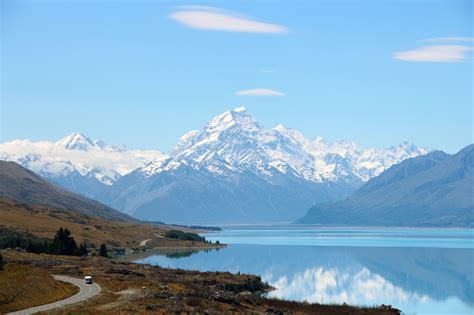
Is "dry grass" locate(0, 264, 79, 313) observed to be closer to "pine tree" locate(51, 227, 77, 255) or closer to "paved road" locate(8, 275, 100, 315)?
"paved road" locate(8, 275, 100, 315)

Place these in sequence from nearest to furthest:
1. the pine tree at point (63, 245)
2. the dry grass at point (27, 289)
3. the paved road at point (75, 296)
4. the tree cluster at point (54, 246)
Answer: the paved road at point (75, 296), the dry grass at point (27, 289), the tree cluster at point (54, 246), the pine tree at point (63, 245)

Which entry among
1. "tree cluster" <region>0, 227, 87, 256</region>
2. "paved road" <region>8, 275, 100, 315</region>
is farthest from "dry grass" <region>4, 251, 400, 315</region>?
"tree cluster" <region>0, 227, 87, 256</region>

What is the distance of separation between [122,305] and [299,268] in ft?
379

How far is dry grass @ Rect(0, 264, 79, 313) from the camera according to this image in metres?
64.0

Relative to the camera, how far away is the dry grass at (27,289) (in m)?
64.0

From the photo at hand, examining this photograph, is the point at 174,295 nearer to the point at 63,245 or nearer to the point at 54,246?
the point at 54,246

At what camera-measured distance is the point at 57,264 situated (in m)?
112

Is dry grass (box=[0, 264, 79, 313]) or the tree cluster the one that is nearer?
dry grass (box=[0, 264, 79, 313])

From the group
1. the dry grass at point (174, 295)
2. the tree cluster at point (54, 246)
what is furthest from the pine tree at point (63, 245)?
the dry grass at point (174, 295)

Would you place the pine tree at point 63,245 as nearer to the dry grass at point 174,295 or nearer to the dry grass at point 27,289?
the dry grass at point 174,295

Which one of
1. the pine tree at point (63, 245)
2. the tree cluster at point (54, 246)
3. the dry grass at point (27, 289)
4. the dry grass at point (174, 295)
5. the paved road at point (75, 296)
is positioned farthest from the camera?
the pine tree at point (63, 245)

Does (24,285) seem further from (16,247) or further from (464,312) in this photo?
(16,247)

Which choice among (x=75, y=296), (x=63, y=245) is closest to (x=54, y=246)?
(x=63, y=245)

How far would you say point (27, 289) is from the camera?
223 feet
